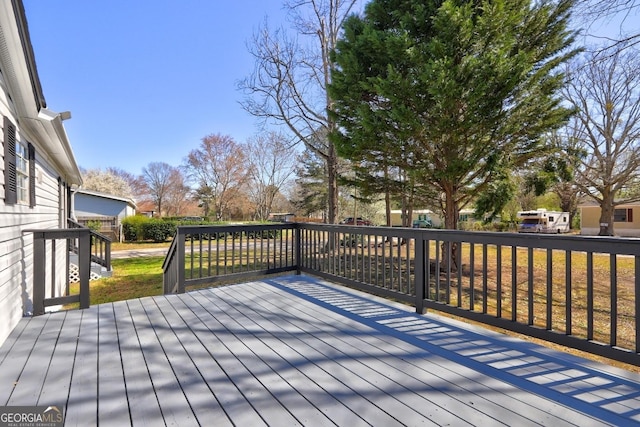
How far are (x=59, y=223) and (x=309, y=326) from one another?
7.37 m

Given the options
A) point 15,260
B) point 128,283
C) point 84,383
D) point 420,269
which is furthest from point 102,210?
point 420,269

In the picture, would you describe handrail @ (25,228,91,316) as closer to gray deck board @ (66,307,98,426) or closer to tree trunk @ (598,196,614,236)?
gray deck board @ (66,307,98,426)

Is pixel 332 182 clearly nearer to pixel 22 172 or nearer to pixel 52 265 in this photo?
pixel 22 172

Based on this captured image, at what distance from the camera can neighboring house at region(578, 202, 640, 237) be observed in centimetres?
2080

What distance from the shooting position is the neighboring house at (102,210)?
17145 millimetres

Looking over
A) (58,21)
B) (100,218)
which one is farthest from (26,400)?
(100,218)

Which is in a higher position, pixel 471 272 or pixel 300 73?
pixel 300 73

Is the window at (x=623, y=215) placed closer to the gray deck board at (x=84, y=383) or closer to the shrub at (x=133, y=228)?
the gray deck board at (x=84, y=383)

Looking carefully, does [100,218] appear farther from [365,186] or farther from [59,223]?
[365,186]

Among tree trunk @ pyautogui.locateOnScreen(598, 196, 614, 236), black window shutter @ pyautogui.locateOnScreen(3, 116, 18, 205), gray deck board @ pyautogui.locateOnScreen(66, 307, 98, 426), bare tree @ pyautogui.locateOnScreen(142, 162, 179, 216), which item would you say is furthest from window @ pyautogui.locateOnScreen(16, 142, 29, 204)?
bare tree @ pyautogui.locateOnScreen(142, 162, 179, 216)

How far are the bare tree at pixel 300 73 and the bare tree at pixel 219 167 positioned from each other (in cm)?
1492

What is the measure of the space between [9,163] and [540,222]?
2594 centimetres

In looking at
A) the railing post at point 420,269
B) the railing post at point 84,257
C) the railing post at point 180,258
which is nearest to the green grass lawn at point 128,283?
the railing post at point 180,258

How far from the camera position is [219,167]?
24844mm
